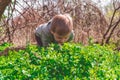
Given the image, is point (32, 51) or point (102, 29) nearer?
point (32, 51)

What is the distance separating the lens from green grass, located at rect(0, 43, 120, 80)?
354cm

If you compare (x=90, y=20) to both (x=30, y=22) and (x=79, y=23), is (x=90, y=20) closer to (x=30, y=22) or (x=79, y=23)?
(x=79, y=23)

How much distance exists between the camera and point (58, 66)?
3914mm

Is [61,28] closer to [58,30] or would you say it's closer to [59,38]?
[58,30]

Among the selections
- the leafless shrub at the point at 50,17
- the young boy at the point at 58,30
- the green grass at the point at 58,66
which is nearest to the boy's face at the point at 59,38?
the young boy at the point at 58,30

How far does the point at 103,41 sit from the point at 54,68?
7.43 metres

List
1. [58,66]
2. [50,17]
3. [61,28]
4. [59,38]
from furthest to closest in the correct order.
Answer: [50,17], [59,38], [61,28], [58,66]

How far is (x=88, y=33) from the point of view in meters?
11.1

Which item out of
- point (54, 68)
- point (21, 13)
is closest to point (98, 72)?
point (54, 68)

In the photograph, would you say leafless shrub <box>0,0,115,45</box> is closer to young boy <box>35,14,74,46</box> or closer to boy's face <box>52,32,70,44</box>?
young boy <box>35,14,74,46</box>

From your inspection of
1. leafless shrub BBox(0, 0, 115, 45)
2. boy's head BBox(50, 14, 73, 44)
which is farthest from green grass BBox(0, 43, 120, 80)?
leafless shrub BBox(0, 0, 115, 45)

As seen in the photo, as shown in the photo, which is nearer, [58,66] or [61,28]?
[58,66]

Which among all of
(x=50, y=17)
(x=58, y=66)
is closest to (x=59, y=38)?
(x=58, y=66)

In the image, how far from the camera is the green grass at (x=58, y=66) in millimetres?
3535
